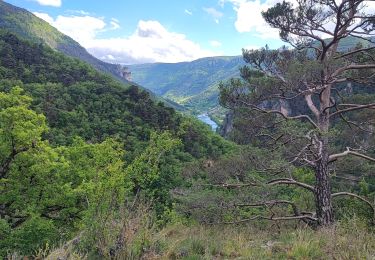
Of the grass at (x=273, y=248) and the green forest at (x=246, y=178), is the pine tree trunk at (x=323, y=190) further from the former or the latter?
the grass at (x=273, y=248)

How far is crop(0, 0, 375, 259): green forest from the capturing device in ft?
15.3

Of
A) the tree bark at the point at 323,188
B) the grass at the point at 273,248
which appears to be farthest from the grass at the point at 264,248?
the tree bark at the point at 323,188

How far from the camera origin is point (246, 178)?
10.5 metres

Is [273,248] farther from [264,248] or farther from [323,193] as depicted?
[323,193]

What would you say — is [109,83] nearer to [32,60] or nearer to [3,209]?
[32,60]

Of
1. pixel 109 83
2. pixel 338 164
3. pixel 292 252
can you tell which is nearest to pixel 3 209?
pixel 338 164

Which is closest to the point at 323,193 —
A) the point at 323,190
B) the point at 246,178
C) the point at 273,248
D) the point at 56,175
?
the point at 323,190

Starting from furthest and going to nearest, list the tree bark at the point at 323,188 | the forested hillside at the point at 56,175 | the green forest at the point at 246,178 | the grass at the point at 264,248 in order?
the forested hillside at the point at 56,175 → the tree bark at the point at 323,188 → the green forest at the point at 246,178 → the grass at the point at 264,248

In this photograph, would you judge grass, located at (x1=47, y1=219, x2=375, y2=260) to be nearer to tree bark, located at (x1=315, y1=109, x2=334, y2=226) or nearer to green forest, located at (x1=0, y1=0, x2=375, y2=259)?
green forest, located at (x1=0, y1=0, x2=375, y2=259)

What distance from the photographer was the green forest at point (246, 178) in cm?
465

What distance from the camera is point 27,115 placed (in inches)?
607

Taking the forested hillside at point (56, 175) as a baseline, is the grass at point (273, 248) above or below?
above

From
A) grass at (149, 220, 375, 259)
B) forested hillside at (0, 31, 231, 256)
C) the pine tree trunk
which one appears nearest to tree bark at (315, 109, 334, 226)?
the pine tree trunk

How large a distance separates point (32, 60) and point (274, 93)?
73113 millimetres
